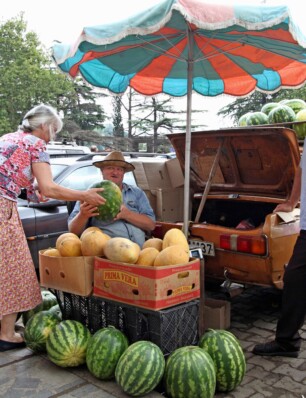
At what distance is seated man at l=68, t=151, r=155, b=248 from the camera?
4.08 m

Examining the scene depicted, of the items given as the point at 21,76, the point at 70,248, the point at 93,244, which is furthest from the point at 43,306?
the point at 21,76

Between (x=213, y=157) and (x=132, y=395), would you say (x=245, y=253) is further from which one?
(x=132, y=395)

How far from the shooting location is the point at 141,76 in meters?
5.82

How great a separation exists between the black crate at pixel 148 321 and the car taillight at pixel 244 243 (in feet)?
2.84

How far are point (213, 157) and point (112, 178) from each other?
136 cm

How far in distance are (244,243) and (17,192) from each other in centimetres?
211

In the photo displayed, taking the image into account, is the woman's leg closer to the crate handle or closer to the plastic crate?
the plastic crate

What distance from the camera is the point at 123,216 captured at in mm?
4086

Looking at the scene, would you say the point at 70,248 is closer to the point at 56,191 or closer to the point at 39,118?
the point at 56,191

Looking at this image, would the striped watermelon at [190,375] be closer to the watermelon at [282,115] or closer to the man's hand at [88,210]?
the man's hand at [88,210]

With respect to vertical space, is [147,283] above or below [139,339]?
above

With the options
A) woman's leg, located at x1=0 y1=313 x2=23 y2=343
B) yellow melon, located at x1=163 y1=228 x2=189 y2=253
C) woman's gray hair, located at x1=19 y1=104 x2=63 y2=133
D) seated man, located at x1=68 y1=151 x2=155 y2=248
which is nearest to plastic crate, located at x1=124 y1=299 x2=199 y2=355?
yellow melon, located at x1=163 y1=228 x2=189 y2=253

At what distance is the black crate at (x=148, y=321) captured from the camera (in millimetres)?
3174

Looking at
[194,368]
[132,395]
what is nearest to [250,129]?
[194,368]
